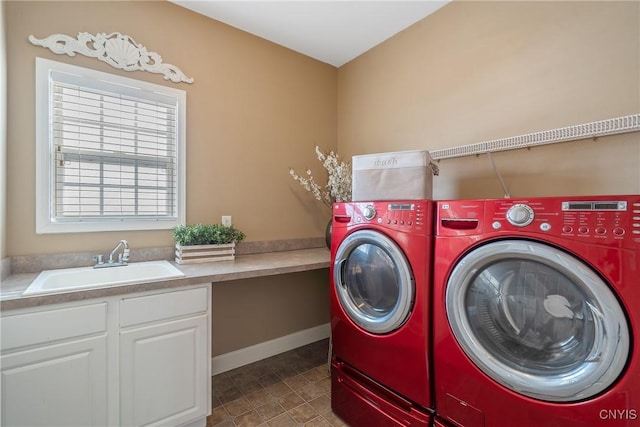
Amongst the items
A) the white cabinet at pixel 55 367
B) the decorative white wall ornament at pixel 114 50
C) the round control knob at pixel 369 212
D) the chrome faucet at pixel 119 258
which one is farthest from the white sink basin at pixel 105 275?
the decorative white wall ornament at pixel 114 50

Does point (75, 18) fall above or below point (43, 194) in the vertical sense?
above

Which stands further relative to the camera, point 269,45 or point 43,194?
point 269,45

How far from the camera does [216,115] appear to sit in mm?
2211

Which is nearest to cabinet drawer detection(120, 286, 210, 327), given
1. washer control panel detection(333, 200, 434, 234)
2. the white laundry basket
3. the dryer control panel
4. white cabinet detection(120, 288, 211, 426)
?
white cabinet detection(120, 288, 211, 426)

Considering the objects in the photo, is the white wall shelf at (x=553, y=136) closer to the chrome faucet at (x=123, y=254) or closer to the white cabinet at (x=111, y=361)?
the white cabinet at (x=111, y=361)

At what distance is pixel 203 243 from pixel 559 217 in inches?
74.1

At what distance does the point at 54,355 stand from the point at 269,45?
249 cm

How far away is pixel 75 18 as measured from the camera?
→ 1714mm

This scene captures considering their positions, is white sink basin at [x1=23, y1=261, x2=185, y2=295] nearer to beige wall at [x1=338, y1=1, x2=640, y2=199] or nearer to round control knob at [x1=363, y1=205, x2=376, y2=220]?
round control knob at [x1=363, y1=205, x2=376, y2=220]

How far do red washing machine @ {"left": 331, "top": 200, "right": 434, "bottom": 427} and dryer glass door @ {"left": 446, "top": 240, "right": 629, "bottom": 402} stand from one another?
193 mm

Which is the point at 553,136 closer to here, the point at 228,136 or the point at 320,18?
the point at 320,18

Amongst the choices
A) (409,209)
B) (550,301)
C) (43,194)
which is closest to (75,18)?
(43,194)

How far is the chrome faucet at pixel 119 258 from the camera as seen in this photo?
1722 millimetres

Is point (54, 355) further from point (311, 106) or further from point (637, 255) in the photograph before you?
point (311, 106)
